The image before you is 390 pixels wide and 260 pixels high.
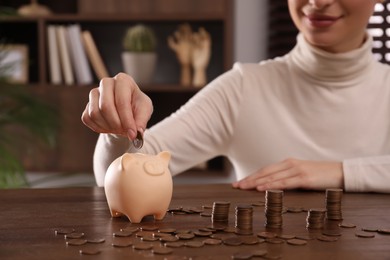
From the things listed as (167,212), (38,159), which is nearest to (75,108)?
(38,159)

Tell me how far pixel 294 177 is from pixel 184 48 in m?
2.11

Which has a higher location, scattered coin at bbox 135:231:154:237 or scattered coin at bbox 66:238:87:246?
scattered coin at bbox 66:238:87:246

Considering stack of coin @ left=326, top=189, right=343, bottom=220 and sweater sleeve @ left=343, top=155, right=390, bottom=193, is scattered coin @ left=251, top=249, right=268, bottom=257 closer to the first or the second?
stack of coin @ left=326, top=189, right=343, bottom=220

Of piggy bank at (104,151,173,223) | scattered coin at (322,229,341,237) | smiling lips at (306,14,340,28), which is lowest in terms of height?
scattered coin at (322,229,341,237)

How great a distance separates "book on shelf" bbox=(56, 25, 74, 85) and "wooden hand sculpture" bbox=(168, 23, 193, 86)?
539 millimetres

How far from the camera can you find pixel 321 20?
6.20 ft

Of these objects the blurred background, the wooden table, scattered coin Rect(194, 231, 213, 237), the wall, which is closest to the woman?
the wooden table

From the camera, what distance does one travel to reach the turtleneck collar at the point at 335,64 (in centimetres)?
200

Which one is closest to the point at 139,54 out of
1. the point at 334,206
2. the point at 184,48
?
the point at 184,48

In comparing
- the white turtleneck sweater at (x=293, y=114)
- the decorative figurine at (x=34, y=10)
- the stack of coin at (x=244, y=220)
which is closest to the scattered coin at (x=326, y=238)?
the stack of coin at (x=244, y=220)

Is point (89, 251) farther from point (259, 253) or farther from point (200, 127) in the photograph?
point (200, 127)

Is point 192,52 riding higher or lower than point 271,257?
higher

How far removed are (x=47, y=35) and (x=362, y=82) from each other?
2.05m

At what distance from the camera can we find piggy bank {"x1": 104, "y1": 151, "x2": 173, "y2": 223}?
1.12m
